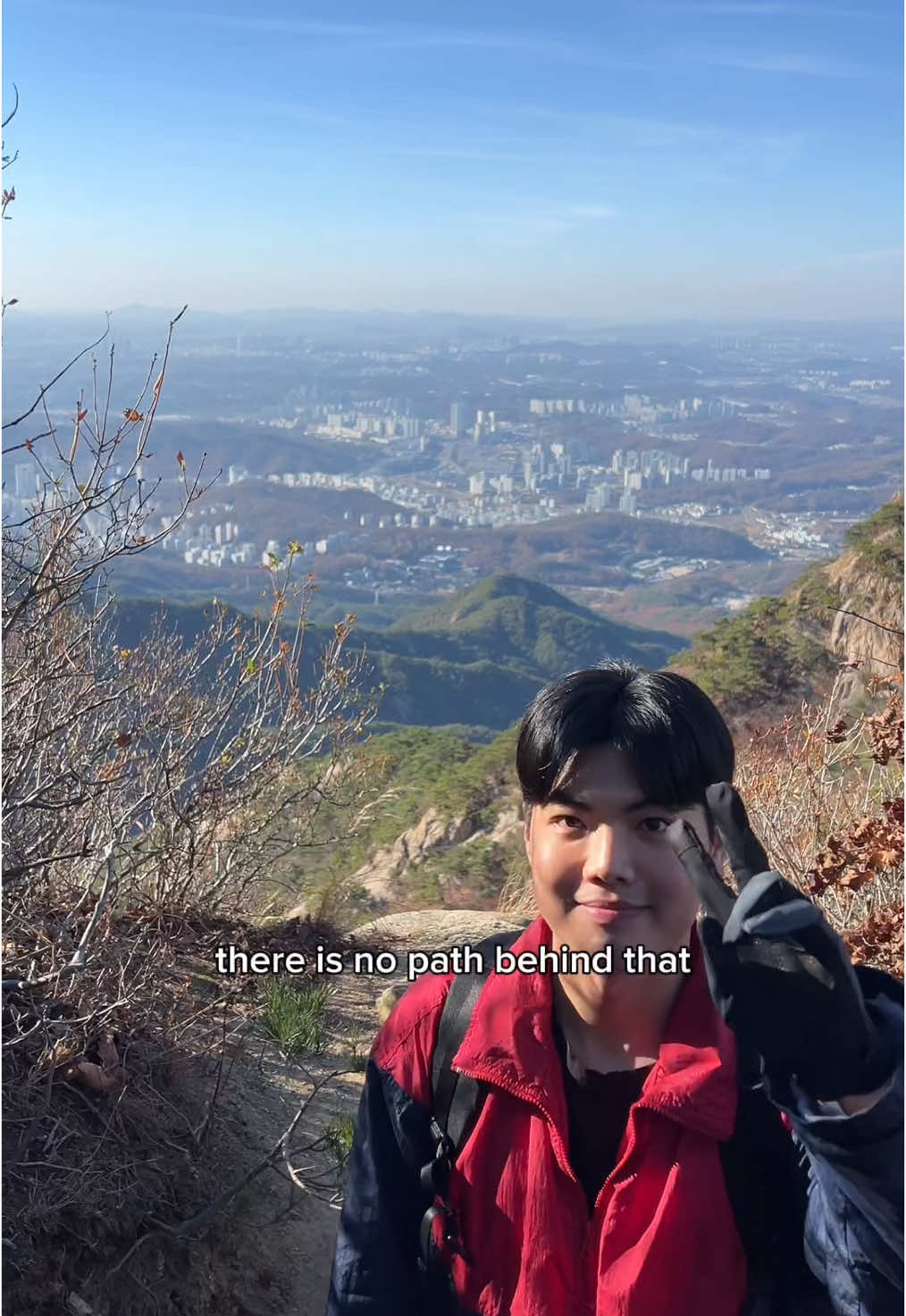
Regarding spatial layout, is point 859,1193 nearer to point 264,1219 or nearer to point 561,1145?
point 561,1145

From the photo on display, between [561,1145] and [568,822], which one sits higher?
[568,822]

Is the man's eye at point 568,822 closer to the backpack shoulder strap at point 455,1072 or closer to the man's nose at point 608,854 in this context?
the man's nose at point 608,854

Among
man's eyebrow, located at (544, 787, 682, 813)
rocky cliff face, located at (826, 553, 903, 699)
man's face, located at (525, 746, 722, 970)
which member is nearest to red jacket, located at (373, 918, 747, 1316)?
man's face, located at (525, 746, 722, 970)

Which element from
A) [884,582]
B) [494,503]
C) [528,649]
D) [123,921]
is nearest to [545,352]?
[494,503]

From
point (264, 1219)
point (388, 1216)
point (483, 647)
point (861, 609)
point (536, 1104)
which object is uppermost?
point (536, 1104)

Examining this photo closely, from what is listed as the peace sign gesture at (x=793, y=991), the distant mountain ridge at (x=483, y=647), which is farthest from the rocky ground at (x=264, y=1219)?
the distant mountain ridge at (x=483, y=647)

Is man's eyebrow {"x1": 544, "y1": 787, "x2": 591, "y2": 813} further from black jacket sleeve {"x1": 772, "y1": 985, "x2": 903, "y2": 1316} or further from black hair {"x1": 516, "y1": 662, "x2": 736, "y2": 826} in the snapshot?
black jacket sleeve {"x1": 772, "y1": 985, "x2": 903, "y2": 1316}

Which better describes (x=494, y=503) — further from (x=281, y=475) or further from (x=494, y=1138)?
(x=494, y=1138)

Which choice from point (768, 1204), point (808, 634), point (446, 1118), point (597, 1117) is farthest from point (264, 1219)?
point (808, 634)
